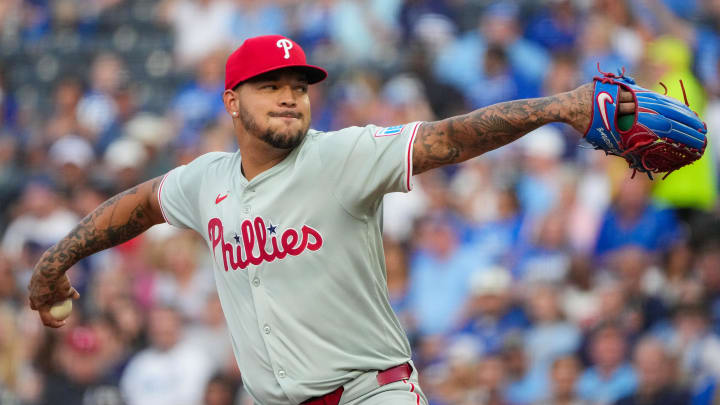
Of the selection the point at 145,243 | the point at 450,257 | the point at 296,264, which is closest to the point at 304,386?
the point at 296,264

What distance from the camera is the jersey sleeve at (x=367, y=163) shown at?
391 centimetres

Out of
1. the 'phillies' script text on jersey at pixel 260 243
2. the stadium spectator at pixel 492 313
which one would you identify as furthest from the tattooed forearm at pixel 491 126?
the stadium spectator at pixel 492 313

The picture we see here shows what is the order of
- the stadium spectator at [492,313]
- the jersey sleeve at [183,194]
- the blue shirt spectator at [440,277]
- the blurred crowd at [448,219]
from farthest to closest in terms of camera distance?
the blue shirt spectator at [440,277] < the stadium spectator at [492,313] < the blurred crowd at [448,219] < the jersey sleeve at [183,194]

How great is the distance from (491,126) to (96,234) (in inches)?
72.4

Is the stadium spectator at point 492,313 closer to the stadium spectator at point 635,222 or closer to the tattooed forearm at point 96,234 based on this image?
the stadium spectator at point 635,222

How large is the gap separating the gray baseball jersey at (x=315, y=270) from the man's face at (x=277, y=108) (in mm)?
84

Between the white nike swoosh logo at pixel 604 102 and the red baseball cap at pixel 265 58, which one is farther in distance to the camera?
the red baseball cap at pixel 265 58

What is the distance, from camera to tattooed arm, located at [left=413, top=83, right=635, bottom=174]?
3703 millimetres

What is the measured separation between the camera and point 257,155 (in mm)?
4340

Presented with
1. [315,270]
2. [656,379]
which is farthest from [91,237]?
[656,379]

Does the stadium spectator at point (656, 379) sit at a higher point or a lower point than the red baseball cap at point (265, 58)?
lower

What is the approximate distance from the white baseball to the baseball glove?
7.78 ft

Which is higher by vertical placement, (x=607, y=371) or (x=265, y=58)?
(x=265, y=58)

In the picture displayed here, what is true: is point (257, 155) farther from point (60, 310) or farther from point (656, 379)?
point (656, 379)
